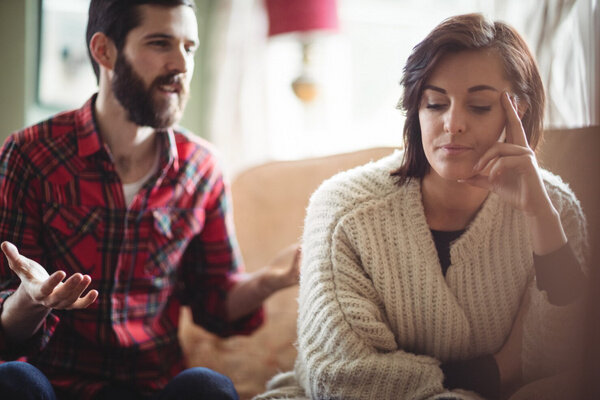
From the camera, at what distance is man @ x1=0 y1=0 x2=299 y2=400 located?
91 centimetres

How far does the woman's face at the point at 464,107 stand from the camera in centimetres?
73

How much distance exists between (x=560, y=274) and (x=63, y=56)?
3.74 feet

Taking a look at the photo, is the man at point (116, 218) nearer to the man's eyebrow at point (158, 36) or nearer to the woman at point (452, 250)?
the man's eyebrow at point (158, 36)

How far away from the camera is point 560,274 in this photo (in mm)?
778

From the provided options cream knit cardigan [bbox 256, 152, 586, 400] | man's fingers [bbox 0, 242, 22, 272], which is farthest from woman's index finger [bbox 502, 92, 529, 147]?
man's fingers [bbox 0, 242, 22, 272]

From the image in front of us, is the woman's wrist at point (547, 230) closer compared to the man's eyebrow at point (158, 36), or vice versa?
the woman's wrist at point (547, 230)

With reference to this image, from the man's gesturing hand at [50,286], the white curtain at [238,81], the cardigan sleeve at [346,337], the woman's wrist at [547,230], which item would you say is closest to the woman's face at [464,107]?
the woman's wrist at [547,230]

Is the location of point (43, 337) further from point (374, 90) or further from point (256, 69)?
point (374, 90)

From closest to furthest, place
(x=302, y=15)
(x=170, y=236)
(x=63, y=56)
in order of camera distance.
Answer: (x=170, y=236), (x=63, y=56), (x=302, y=15)

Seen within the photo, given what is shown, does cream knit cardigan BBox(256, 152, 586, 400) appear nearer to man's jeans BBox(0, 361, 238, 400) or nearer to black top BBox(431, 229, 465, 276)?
black top BBox(431, 229, 465, 276)

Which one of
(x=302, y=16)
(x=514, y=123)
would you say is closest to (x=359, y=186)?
(x=514, y=123)

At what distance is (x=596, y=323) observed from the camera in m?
0.74

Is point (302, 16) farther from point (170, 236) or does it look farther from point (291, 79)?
point (170, 236)

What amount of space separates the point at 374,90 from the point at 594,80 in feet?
4.93
